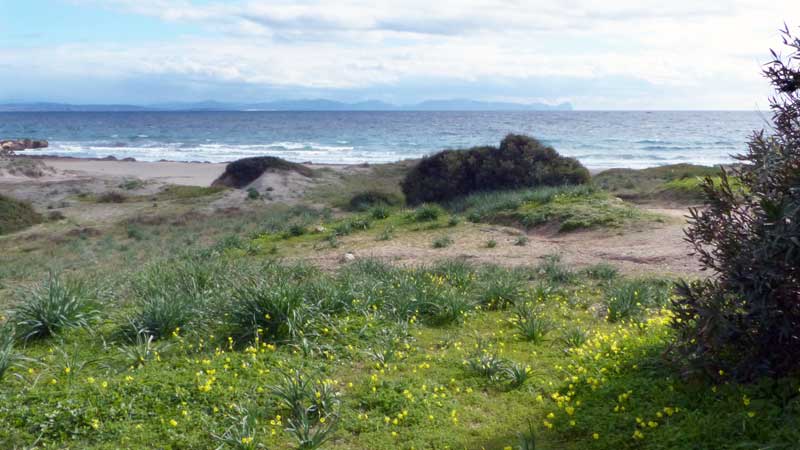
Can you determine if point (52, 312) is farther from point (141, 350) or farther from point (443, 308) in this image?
point (443, 308)

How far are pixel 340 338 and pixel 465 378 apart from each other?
1.28 m

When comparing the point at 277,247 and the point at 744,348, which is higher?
the point at 744,348

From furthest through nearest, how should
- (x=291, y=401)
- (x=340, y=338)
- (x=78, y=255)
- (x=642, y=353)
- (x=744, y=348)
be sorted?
(x=78, y=255), (x=340, y=338), (x=642, y=353), (x=291, y=401), (x=744, y=348)

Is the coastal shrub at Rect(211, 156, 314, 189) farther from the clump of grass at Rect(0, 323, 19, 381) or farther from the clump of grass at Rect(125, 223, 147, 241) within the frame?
the clump of grass at Rect(0, 323, 19, 381)

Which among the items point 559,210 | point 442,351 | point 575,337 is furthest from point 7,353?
point 559,210

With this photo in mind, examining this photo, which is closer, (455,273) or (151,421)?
(151,421)

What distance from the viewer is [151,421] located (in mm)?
4867

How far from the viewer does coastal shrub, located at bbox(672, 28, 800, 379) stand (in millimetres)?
4094

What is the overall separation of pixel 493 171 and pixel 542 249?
25.4 feet

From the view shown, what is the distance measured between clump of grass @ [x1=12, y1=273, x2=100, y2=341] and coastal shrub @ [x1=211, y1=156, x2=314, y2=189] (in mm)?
23808

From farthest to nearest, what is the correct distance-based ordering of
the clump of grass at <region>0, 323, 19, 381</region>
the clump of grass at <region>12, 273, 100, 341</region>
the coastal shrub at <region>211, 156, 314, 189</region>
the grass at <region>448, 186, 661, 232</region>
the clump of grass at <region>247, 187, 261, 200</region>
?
1. the coastal shrub at <region>211, 156, 314, 189</region>
2. the clump of grass at <region>247, 187, 261, 200</region>
3. the grass at <region>448, 186, 661, 232</region>
4. the clump of grass at <region>12, 273, 100, 341</region>
5. the clump of grass at <region>0, 323, 19, 381</region>

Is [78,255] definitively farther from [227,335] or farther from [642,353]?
[642,353]

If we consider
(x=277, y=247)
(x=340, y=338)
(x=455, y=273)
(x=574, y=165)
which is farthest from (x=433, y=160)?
(x=340, y=338)

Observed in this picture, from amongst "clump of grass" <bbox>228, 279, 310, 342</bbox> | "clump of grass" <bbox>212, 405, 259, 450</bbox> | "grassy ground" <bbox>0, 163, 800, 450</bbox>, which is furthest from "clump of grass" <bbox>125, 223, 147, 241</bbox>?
"clump of grass" <bbox>212, 405, 259, 450</bbox>
